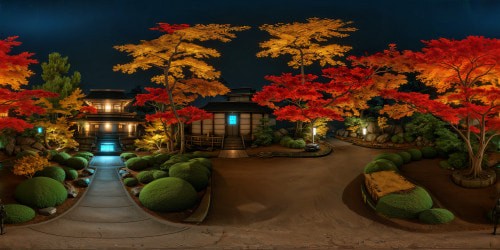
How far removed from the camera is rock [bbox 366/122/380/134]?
34.0 m

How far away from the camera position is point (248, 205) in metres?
15.3

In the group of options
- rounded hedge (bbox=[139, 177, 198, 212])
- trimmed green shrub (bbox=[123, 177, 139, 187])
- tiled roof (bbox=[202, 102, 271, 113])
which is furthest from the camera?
tiled roof (bbox=[202, 102, 271, 113])

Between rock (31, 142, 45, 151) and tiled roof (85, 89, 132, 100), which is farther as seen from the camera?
tiled roof (85, 89, 132, 100)

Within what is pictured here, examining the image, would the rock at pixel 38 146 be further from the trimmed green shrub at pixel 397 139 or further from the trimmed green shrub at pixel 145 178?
the trimmed green shrub at pixel 397 139

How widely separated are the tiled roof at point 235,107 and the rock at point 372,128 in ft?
34.9

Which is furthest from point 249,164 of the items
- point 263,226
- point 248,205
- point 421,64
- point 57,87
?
point 57,87

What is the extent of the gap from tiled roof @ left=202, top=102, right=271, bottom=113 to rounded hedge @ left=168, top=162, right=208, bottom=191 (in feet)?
57.7

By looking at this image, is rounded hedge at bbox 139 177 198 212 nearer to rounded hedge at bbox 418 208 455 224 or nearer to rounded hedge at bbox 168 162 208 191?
rounded hedge at bbox 168 162 208 191

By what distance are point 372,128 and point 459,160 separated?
15864 millimetres

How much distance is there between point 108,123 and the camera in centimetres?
3938

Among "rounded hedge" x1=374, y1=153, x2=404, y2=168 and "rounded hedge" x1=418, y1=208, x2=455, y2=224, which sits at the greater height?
"rounded hedge" x1=374, y1=153, x2=404, y2=168

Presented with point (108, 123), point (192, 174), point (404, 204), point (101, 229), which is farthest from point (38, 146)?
point (404, 204)

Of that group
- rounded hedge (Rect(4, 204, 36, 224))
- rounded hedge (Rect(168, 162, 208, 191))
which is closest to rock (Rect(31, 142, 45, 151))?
rounded hedge (Rect(168, 162, 208, 191))

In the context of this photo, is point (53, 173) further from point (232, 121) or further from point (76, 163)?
point (232, 121)
